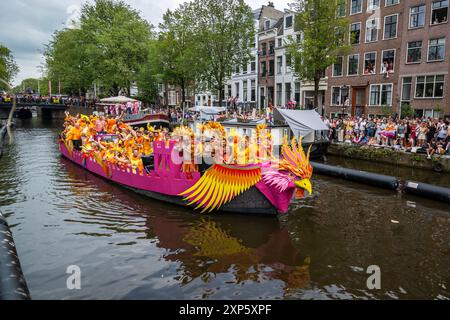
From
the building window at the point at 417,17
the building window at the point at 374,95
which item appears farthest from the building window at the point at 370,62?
the building window at the point at 417,17

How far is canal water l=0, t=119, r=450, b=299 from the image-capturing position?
Answer: 6.77 metres

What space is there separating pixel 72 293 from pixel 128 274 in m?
1.11

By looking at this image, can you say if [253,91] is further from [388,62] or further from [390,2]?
[390,2]

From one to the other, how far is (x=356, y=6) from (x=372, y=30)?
2937 mm

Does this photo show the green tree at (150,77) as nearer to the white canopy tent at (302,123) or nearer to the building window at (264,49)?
the building window at (264,49)

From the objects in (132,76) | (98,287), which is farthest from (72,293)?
(132,76)

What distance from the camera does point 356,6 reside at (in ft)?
100

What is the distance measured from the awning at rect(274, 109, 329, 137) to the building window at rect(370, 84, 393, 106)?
12860 millimetres

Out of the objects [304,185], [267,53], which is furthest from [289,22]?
[304,185]

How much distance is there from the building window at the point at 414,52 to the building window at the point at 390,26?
6.06 feet

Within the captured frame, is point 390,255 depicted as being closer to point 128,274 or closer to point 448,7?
point 128,274

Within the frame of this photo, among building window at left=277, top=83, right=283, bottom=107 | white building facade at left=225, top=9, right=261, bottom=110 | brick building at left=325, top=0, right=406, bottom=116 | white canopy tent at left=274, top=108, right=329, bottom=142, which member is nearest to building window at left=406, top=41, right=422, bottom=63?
brick building at left=325, top=0, right=406, bottom=116

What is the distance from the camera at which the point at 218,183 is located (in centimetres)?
983

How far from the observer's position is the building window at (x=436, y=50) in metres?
24.8
